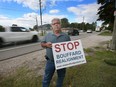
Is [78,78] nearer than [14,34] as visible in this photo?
Yes

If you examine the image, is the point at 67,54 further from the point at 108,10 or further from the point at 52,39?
the point at 108,10

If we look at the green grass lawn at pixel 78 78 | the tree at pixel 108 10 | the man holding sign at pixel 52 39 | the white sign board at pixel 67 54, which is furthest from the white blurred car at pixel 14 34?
the white sign board at pixel 67 54

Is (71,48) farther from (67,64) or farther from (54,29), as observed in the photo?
(54,29)

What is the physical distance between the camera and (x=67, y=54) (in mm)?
3066

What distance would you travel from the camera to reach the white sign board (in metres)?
2.94

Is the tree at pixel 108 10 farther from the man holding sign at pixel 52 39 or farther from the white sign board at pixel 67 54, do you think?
the man holding sign at pixel 52 39

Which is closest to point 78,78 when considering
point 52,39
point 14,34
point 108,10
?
point 52,39

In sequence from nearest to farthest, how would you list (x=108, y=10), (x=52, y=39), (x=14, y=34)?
(x=52, y=39), (x=14, y=34), (x=108, y=10)

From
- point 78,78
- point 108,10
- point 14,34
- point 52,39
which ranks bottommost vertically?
point 78,78

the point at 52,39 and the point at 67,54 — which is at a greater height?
the point at 52,39

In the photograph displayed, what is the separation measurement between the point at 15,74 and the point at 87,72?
2.31 meters

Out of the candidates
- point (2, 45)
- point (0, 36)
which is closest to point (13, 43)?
point (2, 45)

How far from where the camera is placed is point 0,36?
446 inches

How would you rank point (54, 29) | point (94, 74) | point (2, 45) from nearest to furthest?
point (54, 29) → point (94, 74) → point (2, 45)
